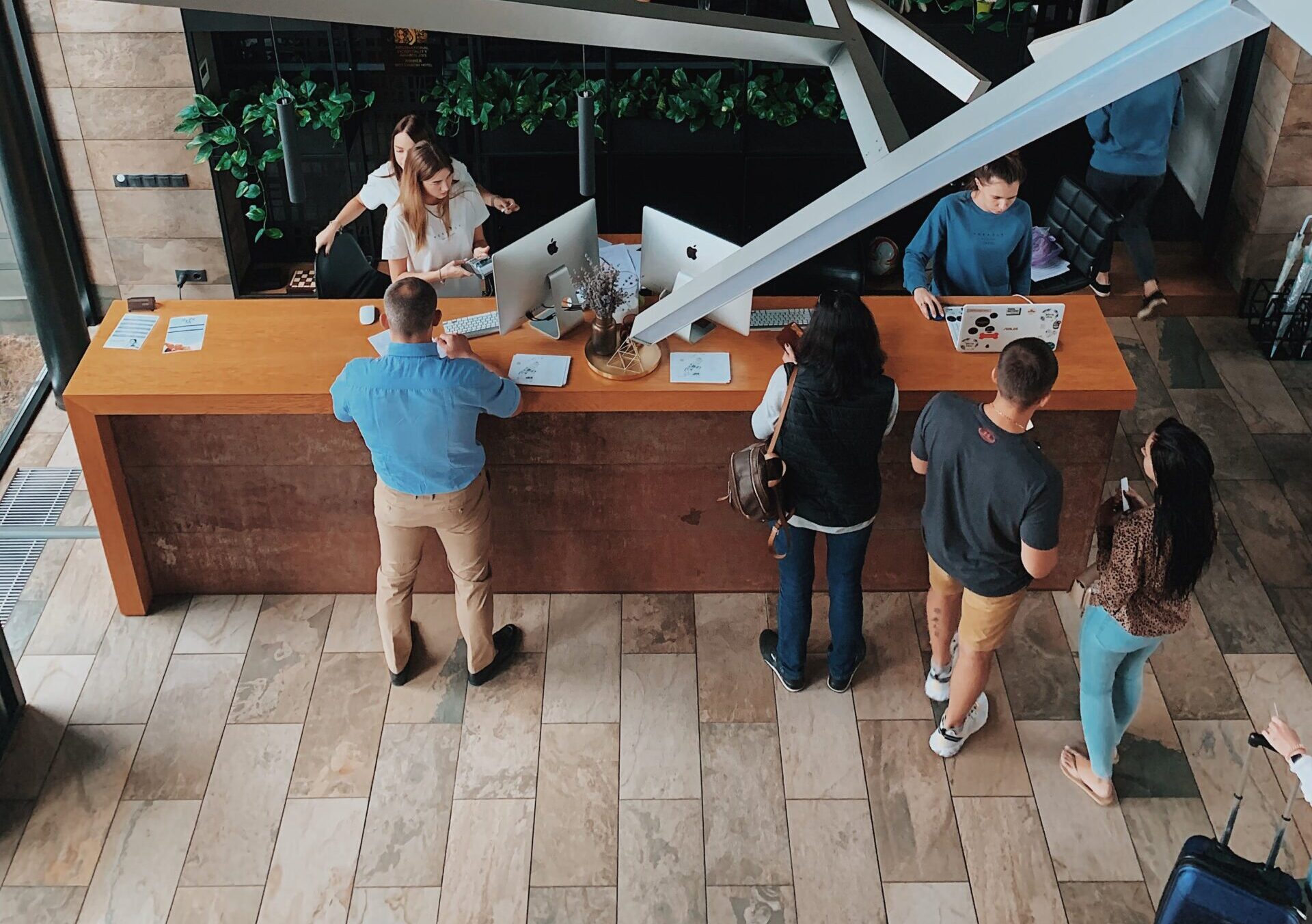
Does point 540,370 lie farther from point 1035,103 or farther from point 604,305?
point 1035,103

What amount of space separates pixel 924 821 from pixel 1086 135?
4559mm

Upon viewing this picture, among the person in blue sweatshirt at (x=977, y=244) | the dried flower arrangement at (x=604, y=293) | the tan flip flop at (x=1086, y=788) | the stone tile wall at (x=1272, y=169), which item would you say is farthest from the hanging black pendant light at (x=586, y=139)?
the stone tile wall at (x=1272, y=169)

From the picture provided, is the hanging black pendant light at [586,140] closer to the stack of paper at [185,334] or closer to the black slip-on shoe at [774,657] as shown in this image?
the stack of paper at [185,334]

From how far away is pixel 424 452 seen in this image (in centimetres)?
418

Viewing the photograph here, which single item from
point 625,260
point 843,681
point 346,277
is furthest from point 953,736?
point 346,277

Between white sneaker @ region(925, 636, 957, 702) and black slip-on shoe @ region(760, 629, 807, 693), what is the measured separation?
1.56ft

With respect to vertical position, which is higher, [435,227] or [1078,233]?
[435,227]

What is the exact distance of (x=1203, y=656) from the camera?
4.94 metres

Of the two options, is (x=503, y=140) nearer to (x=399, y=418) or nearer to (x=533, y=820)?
(x=399, y=418)

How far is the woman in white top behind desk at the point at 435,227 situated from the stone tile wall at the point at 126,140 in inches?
69.7

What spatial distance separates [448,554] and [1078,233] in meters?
3.49

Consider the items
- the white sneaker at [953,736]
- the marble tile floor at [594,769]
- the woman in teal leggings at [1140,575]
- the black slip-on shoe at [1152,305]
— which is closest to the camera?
the woman in teal leggings at [1140,575]

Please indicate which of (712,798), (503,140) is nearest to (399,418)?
(712,798)

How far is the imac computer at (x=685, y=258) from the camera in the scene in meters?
4.72
